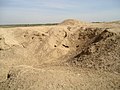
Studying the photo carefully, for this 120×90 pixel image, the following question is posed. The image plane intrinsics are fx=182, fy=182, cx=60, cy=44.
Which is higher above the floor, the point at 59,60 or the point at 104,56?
the point at 104,56

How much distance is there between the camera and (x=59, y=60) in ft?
38.4

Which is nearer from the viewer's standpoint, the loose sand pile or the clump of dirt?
the loose sand pile

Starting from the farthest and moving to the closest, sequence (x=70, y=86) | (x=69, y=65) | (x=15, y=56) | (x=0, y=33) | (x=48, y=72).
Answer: (x=0, y=33) < (x=15, y=56) < (x=69, y=65) < (x=48, y=72) < (x=70, y=86)

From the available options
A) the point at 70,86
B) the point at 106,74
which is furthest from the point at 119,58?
the point at 70,86

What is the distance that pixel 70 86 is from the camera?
691 cm

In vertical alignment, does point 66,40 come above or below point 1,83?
above

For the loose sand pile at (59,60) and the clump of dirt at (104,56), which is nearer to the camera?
the loose sand pile at (59,60)

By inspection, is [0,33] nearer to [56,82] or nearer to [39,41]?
[39,41]

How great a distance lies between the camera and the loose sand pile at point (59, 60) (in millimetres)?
7195

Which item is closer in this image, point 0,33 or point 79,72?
point 79,72

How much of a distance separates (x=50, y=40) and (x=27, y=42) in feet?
6.22

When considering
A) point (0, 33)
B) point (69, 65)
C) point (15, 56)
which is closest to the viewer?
point (69, 65)

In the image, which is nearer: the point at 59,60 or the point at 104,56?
the point at 104,56

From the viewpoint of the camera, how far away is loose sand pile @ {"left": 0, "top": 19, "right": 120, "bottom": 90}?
7195 millimetres
